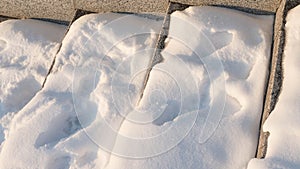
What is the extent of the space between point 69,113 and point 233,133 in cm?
104

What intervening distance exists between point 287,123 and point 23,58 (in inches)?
75.8

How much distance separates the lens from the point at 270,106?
260cm

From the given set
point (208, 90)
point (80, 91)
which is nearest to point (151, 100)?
point (208, 90)

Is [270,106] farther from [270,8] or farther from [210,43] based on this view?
[270,8]

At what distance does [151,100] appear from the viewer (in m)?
2.78

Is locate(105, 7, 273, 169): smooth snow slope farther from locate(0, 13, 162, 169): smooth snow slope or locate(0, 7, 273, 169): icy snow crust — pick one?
locate(0, 13, 162, 169): smooth snow slope

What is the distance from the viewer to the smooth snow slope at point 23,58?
3119mm

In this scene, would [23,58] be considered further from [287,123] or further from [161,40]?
[287,123]

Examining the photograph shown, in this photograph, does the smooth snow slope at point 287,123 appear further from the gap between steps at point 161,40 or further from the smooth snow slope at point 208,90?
the gap between steps at point 161,40

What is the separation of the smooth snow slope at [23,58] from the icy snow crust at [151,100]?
171mm

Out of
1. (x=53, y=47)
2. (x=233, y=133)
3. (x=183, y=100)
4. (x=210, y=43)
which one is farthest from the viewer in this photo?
(x=53, y=47)

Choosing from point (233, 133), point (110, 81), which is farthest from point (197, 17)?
point (233, 133)

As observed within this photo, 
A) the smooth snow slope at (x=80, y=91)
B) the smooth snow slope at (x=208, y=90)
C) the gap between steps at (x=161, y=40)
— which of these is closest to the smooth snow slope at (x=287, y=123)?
the smooth snow slope at (x=208, y=90)

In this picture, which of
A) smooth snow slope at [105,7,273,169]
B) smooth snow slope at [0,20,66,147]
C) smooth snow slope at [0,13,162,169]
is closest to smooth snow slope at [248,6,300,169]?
smooth snow slope at [105,7,273,169]
